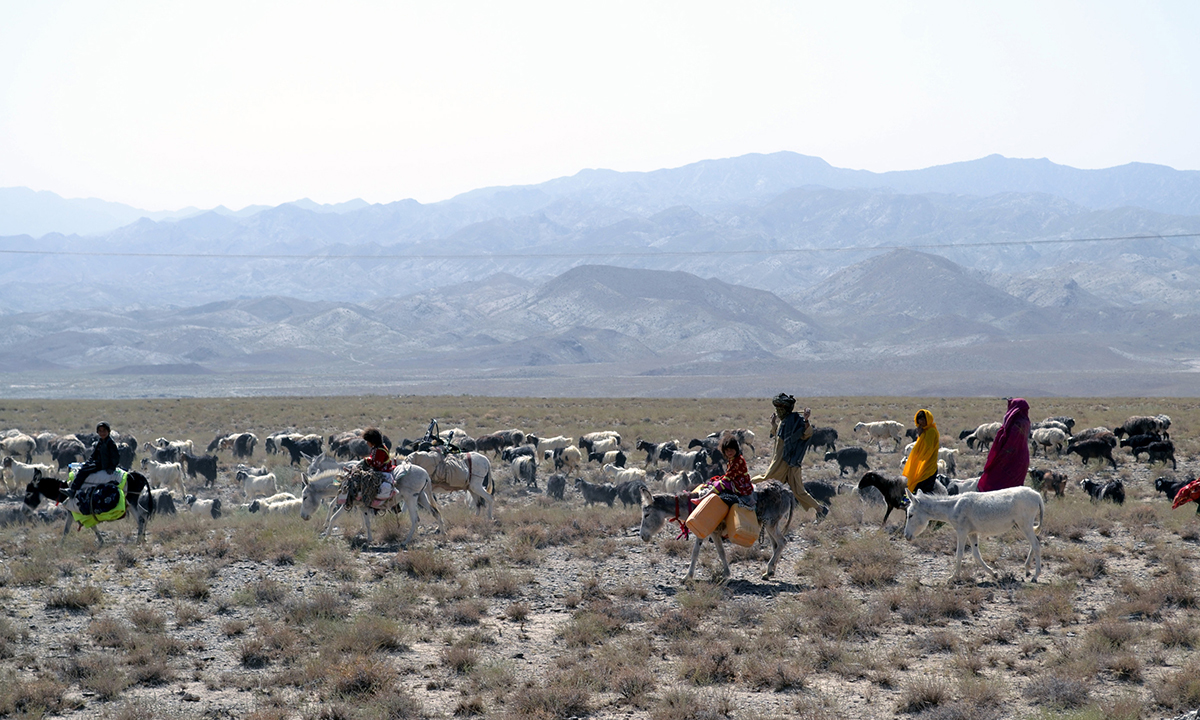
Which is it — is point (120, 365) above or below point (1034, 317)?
below

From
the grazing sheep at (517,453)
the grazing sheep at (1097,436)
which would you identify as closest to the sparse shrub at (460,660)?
the grazing sheep at (517,453)

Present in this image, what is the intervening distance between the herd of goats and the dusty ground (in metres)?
0.71

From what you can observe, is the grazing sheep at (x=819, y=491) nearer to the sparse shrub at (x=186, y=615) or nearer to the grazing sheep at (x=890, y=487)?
the grazing sheep at (x=890, y=487)

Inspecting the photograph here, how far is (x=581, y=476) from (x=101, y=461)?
1239cm

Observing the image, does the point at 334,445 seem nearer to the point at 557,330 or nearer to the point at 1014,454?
the point at 1014,454

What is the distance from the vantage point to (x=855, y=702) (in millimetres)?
7664

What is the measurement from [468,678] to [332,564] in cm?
444

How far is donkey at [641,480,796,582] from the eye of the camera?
11.1 metres

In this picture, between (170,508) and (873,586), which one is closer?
(873,586)

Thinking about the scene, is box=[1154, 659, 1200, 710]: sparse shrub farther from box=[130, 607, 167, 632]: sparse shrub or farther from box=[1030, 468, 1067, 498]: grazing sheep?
box=[1030, 468, 1067, 498]: grazing sheep

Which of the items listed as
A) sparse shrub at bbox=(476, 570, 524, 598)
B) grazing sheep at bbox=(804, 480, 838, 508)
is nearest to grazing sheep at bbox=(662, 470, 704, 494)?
grazing sheep at bbox=(804, 480, 838, 508)

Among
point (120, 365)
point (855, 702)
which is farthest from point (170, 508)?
point (120, 365)

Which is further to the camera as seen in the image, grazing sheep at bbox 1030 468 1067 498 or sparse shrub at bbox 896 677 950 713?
grazing sheep at bbox 1030 468 1067 498

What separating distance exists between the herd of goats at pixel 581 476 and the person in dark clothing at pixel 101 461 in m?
0.32
